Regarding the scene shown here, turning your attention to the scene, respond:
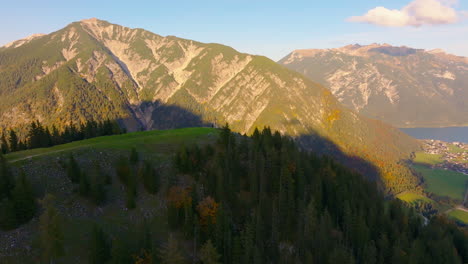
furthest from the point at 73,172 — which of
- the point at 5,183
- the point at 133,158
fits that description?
the point at 133,158

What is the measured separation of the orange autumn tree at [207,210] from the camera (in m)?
52.4

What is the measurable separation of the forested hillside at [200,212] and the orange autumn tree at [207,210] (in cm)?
20

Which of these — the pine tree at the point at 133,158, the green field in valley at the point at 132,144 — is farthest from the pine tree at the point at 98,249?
the green field in valley at the point at 132,144

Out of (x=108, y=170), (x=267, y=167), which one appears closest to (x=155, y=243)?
(x=108, y=170)

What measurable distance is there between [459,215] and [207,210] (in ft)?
677

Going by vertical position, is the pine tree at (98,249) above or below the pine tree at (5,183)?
below

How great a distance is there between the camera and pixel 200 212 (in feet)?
175

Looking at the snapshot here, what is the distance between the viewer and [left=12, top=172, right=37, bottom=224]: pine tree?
45594 mm

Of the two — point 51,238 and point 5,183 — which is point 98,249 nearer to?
point 51,238

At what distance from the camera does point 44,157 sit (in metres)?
60.8

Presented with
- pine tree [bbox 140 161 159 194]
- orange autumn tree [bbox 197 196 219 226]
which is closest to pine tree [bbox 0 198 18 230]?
pine tree [bbox 140 161 159 194]

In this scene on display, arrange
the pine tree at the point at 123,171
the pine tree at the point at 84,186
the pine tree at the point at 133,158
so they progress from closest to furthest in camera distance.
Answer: the pine tree at the point at 84,186 < the pine tree at the point at 123,171 < the pine tree at the point at 133,158

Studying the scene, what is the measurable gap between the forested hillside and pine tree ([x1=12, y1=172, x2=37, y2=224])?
2.28ft

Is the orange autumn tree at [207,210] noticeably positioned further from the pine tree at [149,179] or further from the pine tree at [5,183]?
the pine tree at [5,183]
